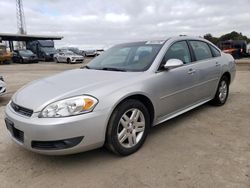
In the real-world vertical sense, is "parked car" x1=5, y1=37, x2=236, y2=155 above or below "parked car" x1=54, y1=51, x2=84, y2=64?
above

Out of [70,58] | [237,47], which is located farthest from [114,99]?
[70,58]

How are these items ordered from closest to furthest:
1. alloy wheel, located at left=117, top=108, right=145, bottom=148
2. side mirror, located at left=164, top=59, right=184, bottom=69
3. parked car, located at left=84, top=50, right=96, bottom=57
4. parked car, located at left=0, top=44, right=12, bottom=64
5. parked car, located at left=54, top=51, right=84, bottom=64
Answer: alloy wheel, located at left=117, top=108, right=145, bottom=148
side mirror, located at left=164, top=59, right=184, bottom=69
parked car, located at left=54, top=51, right=84, bottom=64
parked car, located at left=0, top=44, right=12, bottom=64
parked car, located at left=84, top=50, right=96, bottom=57

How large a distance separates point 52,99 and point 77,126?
0.44 metres

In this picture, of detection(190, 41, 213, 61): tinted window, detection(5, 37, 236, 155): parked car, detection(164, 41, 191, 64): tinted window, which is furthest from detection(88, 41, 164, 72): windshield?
detection(190, 41, 213, 61): tinted window

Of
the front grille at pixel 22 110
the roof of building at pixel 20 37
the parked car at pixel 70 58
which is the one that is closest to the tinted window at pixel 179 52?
the front grille at pixel 22 110

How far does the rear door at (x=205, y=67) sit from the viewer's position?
14.6ft

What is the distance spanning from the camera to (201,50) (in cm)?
475

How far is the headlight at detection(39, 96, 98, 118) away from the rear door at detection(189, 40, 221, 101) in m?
2.22

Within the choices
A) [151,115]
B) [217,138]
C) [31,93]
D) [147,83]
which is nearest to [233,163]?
[217,138]

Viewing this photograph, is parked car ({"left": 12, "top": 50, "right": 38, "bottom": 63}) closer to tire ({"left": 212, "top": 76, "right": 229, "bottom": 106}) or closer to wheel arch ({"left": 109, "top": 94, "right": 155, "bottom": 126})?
tire ({"left": 212, "top": 76, "right": 229, "bottom": 106})

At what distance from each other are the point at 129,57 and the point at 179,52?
2.68 ft

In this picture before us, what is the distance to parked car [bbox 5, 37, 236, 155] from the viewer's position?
109 inches

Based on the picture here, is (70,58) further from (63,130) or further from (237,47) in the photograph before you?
(63,130)

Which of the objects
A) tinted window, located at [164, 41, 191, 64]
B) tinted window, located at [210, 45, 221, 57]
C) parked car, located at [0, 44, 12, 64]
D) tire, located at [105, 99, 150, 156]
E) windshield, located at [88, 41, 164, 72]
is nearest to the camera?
tire, located at [105, 99, 150, 156]
